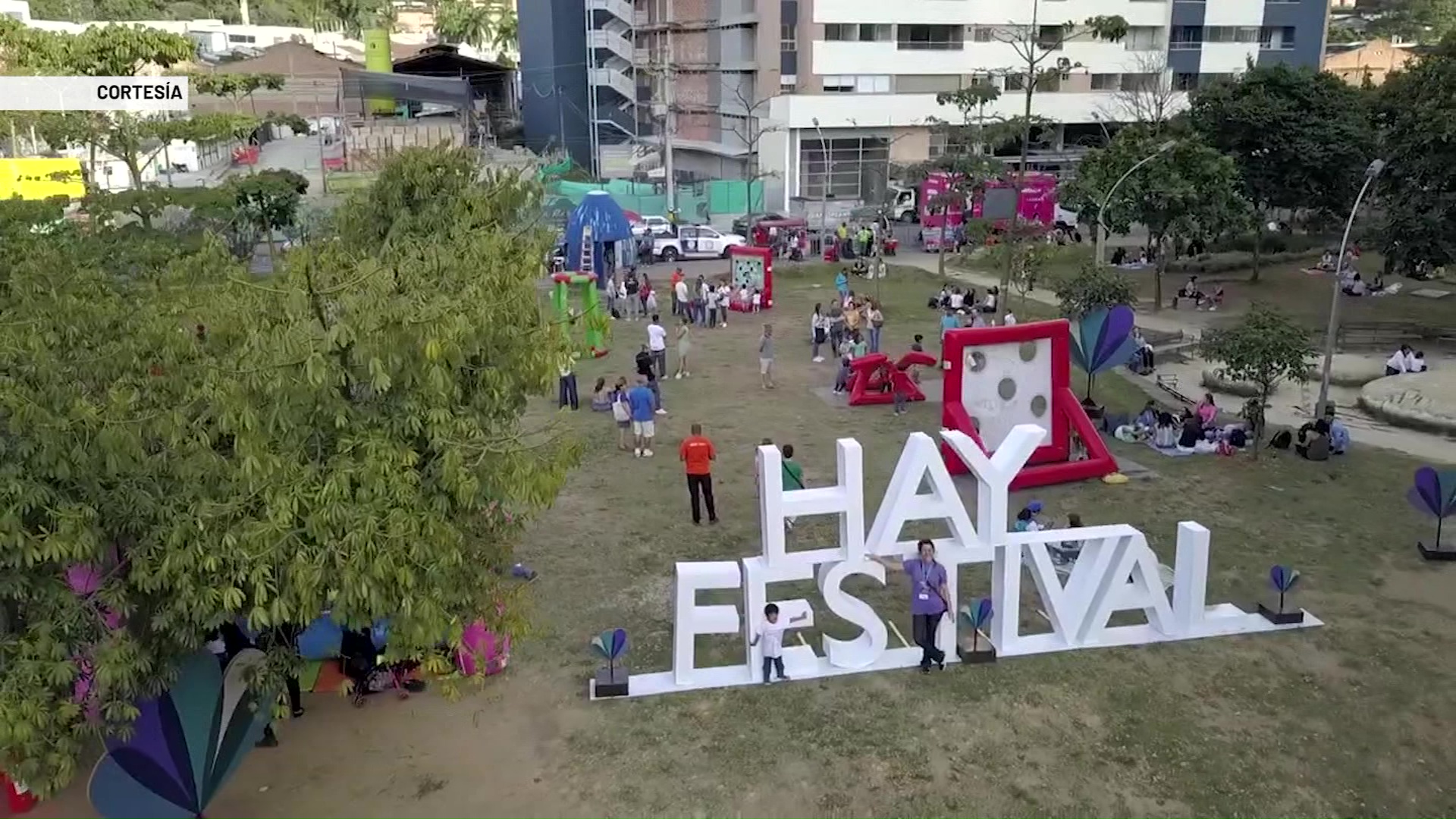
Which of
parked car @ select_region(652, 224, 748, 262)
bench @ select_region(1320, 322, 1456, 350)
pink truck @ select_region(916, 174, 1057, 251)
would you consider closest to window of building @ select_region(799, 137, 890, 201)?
pink truck @ select_region(916, 174, 1057, 251)

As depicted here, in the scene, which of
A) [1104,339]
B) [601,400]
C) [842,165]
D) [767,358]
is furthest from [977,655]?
[842,165]

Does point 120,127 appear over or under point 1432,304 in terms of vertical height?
over

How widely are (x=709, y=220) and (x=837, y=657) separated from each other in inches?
1380

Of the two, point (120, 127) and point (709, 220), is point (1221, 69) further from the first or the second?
point (120, 127)

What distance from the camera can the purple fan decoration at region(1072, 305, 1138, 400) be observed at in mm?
18906

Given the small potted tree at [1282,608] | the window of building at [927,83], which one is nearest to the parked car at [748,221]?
the window of building at [927,83]

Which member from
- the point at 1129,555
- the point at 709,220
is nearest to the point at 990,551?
the point at 1129,555

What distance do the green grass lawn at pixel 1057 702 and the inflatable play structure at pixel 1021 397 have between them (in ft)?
2.46

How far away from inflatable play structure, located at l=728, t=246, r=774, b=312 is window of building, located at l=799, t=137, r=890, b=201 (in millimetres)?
21914

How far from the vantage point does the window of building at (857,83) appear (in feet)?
164

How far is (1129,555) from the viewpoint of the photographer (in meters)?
11.0

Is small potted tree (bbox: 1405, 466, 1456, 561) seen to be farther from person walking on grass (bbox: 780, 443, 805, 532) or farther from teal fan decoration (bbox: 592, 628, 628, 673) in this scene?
teal fan decoration (bbox: 592, 628, 628, 673)

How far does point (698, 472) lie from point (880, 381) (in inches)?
282

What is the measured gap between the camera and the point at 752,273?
29234mm
